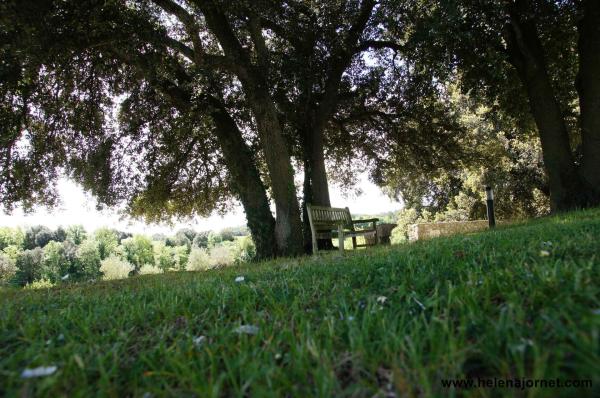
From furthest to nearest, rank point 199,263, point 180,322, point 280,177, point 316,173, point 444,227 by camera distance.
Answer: point 199,263 → point 444,227 → point 316,173 → point 280,177 → point 180,322

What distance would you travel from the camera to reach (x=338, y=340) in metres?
1.60

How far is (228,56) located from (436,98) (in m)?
7.31

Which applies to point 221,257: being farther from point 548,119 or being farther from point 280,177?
point 548,119

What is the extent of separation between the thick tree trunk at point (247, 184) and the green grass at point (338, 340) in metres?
6.44

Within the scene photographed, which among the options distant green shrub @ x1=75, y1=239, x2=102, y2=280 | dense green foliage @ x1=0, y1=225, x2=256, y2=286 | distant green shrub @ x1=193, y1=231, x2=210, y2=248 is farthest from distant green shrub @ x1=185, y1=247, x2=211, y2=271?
distant green shrub @ x1=193, y1=231, x2=210, y2=248

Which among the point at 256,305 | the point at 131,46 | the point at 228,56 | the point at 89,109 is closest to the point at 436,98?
the point at 228,56

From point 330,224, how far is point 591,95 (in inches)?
259

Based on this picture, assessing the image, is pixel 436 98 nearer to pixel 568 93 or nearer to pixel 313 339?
pixel 568 93

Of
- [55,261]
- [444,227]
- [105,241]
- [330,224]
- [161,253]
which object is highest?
[105,241]

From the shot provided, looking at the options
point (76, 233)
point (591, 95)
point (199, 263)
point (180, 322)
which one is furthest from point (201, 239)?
point (180, 322)

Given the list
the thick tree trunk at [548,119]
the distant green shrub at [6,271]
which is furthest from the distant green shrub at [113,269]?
the thick tree trunk at [548,119]

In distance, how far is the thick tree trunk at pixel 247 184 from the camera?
903cm

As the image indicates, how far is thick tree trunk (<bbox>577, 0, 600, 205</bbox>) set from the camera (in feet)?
27.9

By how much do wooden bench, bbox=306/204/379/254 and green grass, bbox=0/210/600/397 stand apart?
17.5ft
